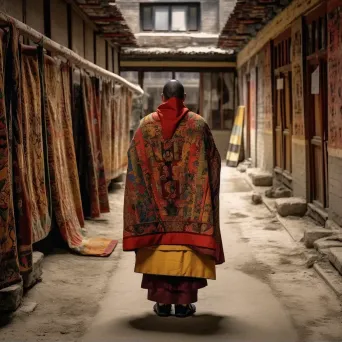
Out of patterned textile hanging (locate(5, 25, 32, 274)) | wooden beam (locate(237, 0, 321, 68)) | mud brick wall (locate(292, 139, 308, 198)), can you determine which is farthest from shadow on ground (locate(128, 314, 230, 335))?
wooden beam (locate(237, 0, 321, 68))

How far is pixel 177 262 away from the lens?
14.1 feet

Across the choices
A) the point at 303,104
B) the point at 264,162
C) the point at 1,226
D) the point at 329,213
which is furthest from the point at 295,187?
the point at 1,226

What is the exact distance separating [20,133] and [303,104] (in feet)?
17.5

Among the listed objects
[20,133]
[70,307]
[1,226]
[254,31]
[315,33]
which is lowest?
[70,307]

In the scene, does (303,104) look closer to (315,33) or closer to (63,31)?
(315,33)

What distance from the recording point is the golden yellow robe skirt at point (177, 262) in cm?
428

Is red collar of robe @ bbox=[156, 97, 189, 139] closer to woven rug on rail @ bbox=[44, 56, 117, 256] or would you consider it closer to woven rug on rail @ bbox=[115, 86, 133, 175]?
woven rug on rail @ bbox=[44, 56, 117, 256]

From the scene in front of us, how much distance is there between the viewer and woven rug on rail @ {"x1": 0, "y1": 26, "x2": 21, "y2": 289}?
14.2 ft

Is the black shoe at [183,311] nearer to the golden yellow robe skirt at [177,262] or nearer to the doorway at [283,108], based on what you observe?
the golden yellow robe skirt at [177,262]

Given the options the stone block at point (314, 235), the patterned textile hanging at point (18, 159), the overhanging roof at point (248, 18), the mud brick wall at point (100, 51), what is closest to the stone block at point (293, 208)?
the stone block at point (314, 235)

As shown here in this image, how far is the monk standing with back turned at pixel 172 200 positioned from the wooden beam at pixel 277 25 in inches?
170

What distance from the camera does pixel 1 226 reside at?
4344 millimetres

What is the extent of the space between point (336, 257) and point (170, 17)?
16112 mm

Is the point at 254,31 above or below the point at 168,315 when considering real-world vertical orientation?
above
